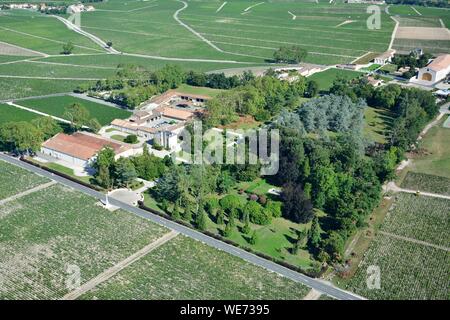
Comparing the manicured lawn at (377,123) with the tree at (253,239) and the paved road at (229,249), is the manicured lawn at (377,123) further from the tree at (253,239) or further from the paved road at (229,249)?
the paved road at (229,249)

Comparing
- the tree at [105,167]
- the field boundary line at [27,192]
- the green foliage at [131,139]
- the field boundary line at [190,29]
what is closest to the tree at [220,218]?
the tree at [105,167]

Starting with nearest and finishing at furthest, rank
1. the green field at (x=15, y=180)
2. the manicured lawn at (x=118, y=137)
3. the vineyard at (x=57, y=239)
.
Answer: the vineyard at (x=57, y=239), the green field at (x=15, y=180), the manicured lawn at (x=118, y=137)

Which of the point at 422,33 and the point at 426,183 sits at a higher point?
the point at 422,33

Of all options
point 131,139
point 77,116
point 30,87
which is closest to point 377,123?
point 131,139

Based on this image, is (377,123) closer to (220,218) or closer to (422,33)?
(220,218)

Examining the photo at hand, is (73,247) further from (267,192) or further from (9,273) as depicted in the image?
(267,192)

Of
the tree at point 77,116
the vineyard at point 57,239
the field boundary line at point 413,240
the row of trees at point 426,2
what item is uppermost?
the row of trees at point 426,2

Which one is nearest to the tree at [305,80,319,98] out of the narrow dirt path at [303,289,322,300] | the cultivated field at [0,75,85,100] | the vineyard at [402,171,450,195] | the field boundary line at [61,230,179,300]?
the vineyard at [402,171,450,195]
